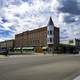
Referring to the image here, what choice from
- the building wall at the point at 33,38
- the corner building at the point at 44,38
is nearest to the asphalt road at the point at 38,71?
the corner building at the point at 44,38

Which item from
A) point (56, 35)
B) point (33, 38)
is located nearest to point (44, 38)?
point (56, 35)

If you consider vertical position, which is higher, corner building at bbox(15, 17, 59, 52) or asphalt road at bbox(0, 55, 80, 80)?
corner building at bbox(15, 17, 59, 52)

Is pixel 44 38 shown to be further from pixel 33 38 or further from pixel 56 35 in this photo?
pixel 33 38

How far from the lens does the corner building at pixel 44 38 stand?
106562mm

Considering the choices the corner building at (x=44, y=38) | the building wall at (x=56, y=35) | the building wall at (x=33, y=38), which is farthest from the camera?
the building wall at (x=33, y=38)

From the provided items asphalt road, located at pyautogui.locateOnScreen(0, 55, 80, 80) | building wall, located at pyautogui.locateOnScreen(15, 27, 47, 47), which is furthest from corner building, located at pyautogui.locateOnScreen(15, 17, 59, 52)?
asphalt road, located at pyautogui.locateOnScreen(0, 55, 80, 80)

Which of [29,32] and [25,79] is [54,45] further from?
[25,79]

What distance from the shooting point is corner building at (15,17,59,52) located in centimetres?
10656

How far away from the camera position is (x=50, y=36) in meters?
107

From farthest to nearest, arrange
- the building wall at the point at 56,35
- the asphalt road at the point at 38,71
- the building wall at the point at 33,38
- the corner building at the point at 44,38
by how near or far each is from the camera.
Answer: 1. the building wall at the point at 33,38
2. the building wall at the point at 56,35
3. the corner building at the point at 44,38
4. the asphalt road at the point at 38,71

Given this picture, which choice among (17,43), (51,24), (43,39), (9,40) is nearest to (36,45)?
(43,39)

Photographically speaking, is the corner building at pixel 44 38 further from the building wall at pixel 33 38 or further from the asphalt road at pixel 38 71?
the asphalt road at pixel 38 71

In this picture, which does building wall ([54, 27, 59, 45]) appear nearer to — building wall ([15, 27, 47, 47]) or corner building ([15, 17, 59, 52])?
corner building ([15, 17, 59, 52])

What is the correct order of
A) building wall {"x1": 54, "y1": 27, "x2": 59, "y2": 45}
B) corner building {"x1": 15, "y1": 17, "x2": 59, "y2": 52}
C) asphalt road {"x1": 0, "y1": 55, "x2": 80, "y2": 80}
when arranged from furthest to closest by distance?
1. building wall {"x1": 54, "y1": 27, "x2": 59, "y2": 45}
2. corner building {"x1": 15, "y1": 17, "x2": 59, "y2": 52}
3. asphalt road {"x1": 0, "y1": 55, "x2": 80, "y2": 80}
